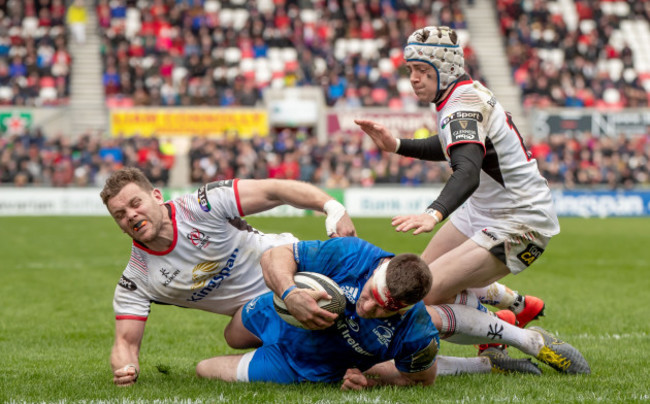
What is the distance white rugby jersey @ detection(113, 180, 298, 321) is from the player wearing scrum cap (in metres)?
0.35

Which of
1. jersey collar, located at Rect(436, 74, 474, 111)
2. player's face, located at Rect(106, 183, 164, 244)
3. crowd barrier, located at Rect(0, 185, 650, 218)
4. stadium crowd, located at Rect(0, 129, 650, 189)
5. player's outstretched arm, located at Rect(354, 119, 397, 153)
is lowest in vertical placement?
crowd barrier, located at Rect(0, 185, 650, 218)

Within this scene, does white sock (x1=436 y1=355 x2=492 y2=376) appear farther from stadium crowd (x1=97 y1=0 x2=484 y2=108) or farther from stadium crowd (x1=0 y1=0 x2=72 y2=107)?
stadium crowd (x1=0 y1=0 x2=72 y2=107)

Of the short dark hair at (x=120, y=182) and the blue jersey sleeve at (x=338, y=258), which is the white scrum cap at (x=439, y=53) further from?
the short dark hair at (x=120, y=182)

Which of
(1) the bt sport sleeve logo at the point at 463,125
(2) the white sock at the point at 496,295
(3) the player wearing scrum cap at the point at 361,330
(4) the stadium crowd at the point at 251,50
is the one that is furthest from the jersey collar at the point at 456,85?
(4) the stadium crowd at the point at 251,50

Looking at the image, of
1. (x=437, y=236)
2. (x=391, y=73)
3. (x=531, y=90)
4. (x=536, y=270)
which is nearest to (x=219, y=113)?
(x=391, y=73)

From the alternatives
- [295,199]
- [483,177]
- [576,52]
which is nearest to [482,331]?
[483,177]

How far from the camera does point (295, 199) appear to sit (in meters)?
5.36

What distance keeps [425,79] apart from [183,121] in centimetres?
2613

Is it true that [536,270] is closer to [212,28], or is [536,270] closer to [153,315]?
[153,315]

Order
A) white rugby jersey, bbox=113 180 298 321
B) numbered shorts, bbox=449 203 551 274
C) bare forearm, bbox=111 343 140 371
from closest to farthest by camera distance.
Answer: bare forearm, bbox=111 343 140 371
white rugby jersey, bbox=113 180 298 321
numbered shorts, bbox=449 203 551 274

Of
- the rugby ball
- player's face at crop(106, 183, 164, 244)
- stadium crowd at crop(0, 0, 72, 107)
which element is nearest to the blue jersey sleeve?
the rugby ball

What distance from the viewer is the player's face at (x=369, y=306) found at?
471 centimetres

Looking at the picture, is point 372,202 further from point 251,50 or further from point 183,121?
point 251,50

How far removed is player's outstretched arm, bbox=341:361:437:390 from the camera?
520cm
